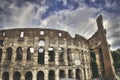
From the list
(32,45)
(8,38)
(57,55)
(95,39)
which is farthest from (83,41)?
(8,38)

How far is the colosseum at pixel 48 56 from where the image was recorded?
20781mm

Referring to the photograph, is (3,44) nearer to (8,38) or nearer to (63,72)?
(8,38)

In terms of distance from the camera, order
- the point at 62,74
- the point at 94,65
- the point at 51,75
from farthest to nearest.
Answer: the point at 94,65 → the point at 62,74 → the point at 51,75

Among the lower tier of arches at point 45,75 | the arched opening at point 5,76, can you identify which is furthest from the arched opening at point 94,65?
the arched opening at point 5,76

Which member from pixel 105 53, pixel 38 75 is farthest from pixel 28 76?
pixel 105 53

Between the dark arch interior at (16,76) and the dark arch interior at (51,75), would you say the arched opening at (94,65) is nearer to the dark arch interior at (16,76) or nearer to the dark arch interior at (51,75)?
the dark arch interior at (51,75)

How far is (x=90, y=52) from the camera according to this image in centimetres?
2647

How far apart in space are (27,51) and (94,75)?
11.7 meters

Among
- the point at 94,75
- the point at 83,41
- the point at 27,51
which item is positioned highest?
the point at 83,41

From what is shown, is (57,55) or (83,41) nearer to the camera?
(57,55)

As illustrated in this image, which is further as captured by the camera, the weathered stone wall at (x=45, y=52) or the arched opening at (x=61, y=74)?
the arched opening at (x=61, y=74)

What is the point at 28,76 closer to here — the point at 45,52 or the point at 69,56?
the point at 45,52

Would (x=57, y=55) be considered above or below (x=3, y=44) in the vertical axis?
below

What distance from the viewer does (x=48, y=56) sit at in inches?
877
